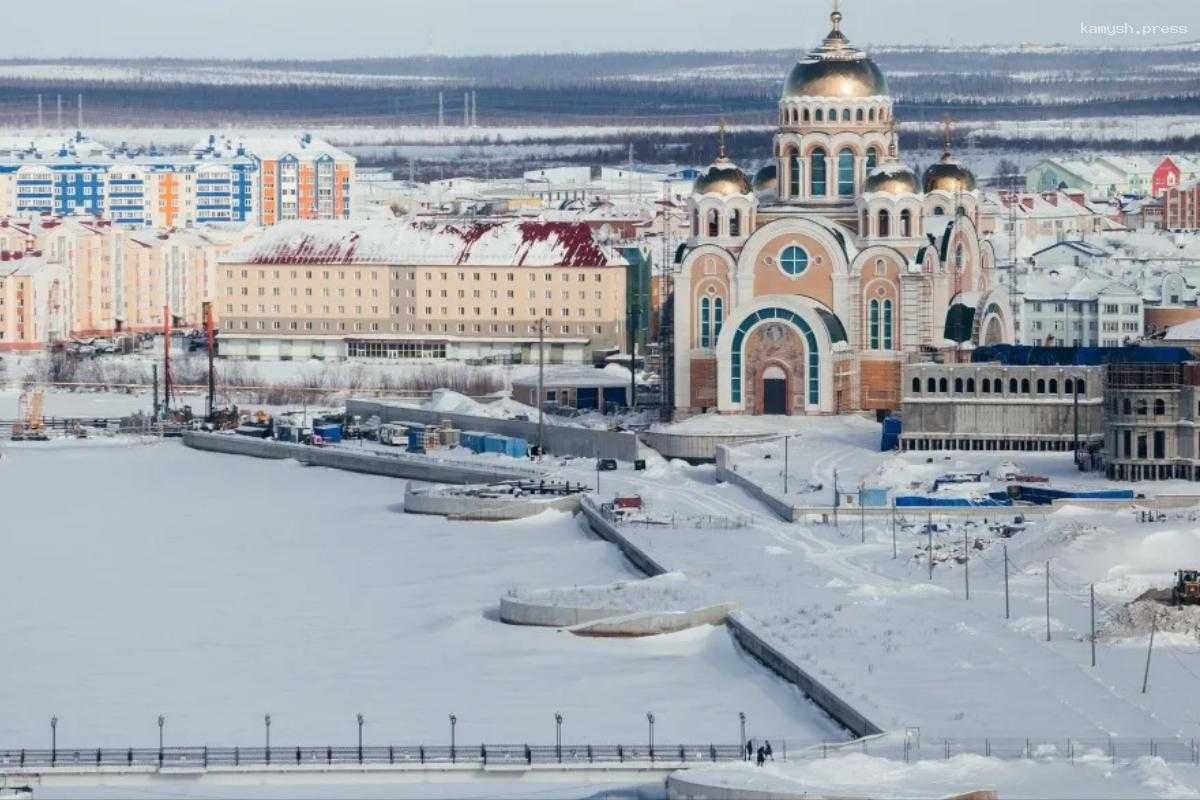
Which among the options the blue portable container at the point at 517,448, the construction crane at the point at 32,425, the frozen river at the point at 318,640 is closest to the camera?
the frozen river at the point at 318,640

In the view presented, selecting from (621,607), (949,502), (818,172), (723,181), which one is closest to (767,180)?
(818,172)

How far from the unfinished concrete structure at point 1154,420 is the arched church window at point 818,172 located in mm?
9966

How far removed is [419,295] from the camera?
65312 millimetres

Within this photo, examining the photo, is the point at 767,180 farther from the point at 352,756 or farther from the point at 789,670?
the point at 352,756

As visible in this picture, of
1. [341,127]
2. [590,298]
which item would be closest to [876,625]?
[590,298]

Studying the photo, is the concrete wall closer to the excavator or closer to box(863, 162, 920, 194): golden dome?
box(863, 162, 920, 194): golden dome

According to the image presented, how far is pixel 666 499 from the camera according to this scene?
144 ft

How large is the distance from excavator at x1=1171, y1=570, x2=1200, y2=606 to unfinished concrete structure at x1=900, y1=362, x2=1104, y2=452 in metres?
12.3

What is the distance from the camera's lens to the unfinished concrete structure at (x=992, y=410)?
45875 mm

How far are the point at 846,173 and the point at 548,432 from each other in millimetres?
5363

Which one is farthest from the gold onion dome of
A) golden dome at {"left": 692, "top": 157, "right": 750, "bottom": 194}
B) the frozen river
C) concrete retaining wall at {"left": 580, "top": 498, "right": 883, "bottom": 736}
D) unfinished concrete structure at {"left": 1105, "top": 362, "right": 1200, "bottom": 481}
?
concrete retaining wall at {"left": 580, "top": 498, "right": 883, "bottom": 736}

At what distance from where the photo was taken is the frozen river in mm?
30219

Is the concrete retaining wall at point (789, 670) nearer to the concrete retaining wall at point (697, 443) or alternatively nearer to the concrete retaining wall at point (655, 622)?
the concrete retaining wall at point (655, 622)

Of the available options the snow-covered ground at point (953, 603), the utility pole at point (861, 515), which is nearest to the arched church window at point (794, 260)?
the snow-covered ground at point (953, 603)
